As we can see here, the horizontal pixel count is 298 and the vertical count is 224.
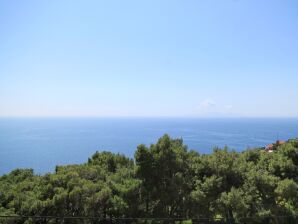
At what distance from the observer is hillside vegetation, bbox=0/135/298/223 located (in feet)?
50.8

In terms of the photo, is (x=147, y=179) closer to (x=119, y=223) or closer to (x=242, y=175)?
(x=119, y=223)

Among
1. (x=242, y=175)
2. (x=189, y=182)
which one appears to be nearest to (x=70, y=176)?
(x=189, y=182)

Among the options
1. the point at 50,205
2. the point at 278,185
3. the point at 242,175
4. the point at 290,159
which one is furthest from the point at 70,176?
the point at 290,159

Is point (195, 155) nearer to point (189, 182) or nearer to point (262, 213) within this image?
point (189, 182)

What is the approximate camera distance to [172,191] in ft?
53.8

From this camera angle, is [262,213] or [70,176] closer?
[262,213]

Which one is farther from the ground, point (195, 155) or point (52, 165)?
point (195, 155)

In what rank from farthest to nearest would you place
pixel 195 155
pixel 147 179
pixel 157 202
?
pixel 195 155
pixel 147 179
pixel 157 202

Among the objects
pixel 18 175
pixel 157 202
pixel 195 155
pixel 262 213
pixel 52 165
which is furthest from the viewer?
pixel 52 165

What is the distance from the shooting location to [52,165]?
88562 millimetres

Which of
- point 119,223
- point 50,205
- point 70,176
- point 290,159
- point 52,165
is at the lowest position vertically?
point 52,165

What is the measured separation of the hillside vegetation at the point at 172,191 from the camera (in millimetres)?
15469

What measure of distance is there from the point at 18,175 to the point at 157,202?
16.1 meters

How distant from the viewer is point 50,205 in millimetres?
15688
